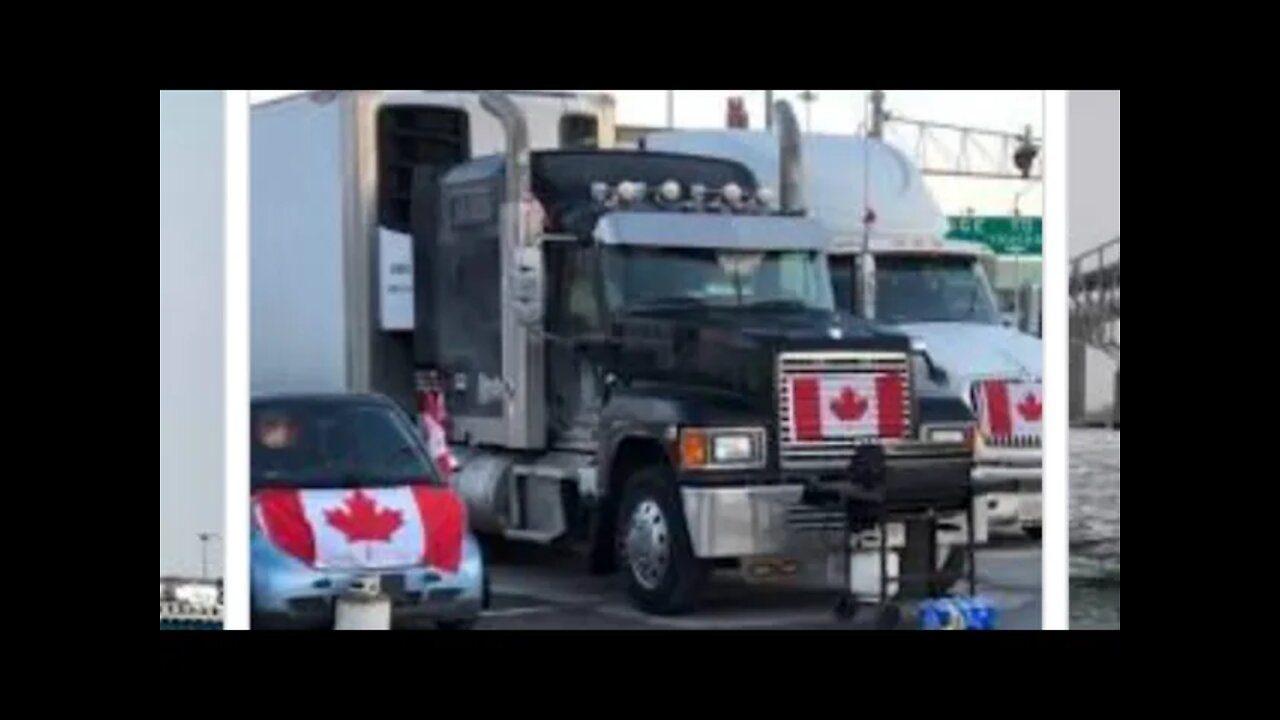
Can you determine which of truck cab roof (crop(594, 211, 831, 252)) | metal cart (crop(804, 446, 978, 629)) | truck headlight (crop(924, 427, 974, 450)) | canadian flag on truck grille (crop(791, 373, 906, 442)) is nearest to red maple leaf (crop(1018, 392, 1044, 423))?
truck headlight (crop(924, 427, 974, 450))

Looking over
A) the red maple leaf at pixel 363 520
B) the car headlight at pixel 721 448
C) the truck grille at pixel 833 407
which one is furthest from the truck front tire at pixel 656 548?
the red maple leaf at pixel 363 520

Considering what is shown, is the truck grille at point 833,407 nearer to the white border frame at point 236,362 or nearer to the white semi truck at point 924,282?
the white semi truck at point 924,282

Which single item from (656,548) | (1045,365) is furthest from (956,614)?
(656,548)

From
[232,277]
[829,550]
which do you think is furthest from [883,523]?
[232,277]

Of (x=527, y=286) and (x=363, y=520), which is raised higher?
(x=527, y=286)

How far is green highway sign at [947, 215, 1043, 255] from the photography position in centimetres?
981

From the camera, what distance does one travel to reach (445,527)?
31.7 ft

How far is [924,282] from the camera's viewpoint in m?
10.7

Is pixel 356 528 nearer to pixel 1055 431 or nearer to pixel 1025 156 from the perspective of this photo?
pixel 1055 431

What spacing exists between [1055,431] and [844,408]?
872mm

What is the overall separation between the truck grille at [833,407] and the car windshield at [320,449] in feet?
4.98
